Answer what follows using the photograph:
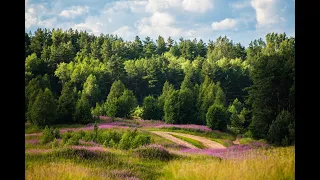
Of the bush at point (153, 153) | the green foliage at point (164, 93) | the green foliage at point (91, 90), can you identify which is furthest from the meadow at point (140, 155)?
the green foliage at point (91, 90)

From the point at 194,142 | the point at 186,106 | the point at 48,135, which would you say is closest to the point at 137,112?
the point at 186,106

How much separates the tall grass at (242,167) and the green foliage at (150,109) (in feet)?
2.35

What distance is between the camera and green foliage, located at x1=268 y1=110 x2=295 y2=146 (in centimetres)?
417

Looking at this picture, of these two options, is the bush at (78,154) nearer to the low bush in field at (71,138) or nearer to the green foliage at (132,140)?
the low bush in field at (71,138)

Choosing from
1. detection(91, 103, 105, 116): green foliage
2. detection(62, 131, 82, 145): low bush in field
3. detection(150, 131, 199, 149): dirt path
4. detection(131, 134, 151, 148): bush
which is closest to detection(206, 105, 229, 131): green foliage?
detection(150, 131, 199, 149): dirt path

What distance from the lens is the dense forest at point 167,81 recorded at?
164 inches

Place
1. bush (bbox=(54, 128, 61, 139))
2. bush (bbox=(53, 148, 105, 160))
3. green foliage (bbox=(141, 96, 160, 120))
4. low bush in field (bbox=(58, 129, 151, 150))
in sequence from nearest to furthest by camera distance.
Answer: bush (bbox=(53, 148, 105, 160)) < bush (bbox=(54, 128, 61, 139)) < low bush in field (bbox=(58, 129, 151, 150)) < green foliage (bbox=(141, 96, 160, 120))

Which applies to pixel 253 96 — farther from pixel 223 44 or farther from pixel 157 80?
pixel 157 80

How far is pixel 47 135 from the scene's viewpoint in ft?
13.1

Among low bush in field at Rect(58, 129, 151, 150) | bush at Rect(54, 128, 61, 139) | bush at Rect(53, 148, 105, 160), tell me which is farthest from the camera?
low bush in field at Rect(58, 129, 151, 150)

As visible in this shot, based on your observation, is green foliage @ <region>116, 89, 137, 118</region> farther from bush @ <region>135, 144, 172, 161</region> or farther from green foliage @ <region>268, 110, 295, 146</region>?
green foliage @ <region>268, 110, 295, 146</region>

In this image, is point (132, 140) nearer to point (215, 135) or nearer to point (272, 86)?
point (215, 135)
